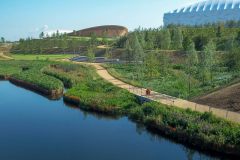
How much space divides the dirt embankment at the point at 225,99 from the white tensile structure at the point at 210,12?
105635 millimetres

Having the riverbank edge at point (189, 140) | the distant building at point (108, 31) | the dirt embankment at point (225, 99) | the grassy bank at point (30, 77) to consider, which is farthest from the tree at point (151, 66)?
the distant building at point (108, 31)

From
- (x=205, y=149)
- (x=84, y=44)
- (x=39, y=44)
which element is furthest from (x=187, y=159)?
(x=39, y=44)

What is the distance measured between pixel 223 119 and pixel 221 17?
12241cm

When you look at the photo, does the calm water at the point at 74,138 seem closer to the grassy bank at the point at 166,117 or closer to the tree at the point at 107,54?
the grassy bank at the point at 166,117

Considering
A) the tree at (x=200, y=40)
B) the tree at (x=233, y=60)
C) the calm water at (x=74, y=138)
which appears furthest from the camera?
the tree at (x=200, y=40)

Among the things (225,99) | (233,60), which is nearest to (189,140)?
(225,99)

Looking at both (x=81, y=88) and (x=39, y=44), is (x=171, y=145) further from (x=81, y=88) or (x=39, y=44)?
(x=39, y=44)

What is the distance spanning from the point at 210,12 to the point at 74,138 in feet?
413

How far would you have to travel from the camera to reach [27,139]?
24.1 meters

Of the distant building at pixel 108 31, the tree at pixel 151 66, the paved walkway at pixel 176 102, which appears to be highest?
the distant building at pixel 108 31

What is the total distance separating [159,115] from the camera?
24.8m

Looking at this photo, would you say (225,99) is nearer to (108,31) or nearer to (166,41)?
(166,41)

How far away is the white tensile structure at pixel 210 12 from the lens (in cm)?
13538

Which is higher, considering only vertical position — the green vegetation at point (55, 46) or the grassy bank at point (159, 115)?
the green vegetation at point (55, 46)
